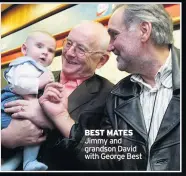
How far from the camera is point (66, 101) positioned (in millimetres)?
5125

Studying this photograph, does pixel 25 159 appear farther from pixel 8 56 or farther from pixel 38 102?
pixel 8 56

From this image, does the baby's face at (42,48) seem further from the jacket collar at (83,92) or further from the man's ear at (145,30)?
the man's ear at (145,30)

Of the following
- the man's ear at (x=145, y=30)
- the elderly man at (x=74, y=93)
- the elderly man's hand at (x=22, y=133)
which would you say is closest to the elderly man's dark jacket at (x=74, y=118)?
the elderly man at (x=74, y=93)

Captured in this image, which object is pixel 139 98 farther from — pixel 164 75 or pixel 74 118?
pixel 74 118

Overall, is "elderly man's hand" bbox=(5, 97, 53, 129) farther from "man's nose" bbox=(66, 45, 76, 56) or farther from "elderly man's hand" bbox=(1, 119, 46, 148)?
"man's nose" bbox=(66, 45, 76, 56)

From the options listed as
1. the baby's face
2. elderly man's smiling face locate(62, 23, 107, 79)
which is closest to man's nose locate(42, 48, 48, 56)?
the baby's face

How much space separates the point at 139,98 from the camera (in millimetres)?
5094

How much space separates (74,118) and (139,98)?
71cm

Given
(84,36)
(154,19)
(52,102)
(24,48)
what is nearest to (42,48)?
(24,48)

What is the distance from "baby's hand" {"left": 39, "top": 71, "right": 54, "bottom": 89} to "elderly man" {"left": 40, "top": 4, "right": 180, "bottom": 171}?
69mm

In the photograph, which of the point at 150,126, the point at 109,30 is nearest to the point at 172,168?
the point at 150,126

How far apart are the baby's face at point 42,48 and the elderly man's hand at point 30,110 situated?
42cm

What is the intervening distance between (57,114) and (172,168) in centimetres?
131

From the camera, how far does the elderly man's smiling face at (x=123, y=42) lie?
201 inches
